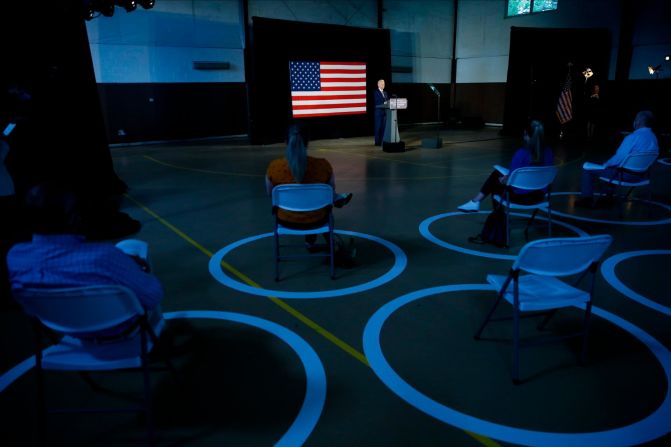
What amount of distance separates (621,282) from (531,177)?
1194 millimetres

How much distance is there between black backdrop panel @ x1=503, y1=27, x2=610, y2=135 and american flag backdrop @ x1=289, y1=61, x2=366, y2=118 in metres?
4.90

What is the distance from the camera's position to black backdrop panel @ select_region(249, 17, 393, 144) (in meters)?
12.8

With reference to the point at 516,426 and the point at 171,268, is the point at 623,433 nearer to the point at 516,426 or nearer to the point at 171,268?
the point at 516,426

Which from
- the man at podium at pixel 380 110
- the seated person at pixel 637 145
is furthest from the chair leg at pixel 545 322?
the man at podium at pixel 380 110

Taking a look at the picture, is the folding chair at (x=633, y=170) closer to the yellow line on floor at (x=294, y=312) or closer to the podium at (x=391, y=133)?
the yellow line on floor at (x=294, y=312)

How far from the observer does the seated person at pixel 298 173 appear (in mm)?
3750

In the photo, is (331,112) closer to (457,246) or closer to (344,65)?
(344,65)

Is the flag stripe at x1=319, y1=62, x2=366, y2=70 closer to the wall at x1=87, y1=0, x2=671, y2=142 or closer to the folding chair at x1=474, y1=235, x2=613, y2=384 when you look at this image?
the wall at x1=87, y1=0, x2=671, y2=142

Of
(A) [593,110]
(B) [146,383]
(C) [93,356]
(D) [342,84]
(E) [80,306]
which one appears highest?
(D) [342,84]

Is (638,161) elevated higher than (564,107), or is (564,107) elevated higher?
(564,107)

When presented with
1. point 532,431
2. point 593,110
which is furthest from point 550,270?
point 593,110

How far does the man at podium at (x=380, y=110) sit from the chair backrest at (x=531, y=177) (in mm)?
7272

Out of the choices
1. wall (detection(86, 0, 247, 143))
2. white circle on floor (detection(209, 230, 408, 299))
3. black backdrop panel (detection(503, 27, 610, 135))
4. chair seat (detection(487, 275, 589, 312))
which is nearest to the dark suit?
black backdrop panel (detection(503, 27, 610, 135))

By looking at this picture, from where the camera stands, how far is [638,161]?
17.3 feet
